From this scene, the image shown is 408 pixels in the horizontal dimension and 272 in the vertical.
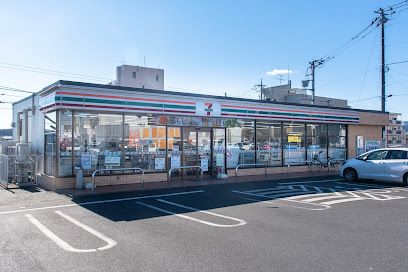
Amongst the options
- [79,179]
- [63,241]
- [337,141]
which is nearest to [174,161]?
[79,179]

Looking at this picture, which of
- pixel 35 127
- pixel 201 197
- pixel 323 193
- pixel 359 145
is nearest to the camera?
pixel 201 197

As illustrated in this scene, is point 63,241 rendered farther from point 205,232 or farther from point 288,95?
point 288,95

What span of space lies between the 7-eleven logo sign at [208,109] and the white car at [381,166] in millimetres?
6249

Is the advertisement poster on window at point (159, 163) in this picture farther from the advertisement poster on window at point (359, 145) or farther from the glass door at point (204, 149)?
the advertisement poster on window at point (359, 145)

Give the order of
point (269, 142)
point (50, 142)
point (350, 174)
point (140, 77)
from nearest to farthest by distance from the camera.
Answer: point (50, 142)
point (350, 174)
point (269, 142)
point (140, 77)

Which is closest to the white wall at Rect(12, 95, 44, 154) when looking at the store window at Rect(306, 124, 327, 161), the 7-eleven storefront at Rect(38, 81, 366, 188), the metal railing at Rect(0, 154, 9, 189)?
the 7-eleven storefront at Rect(38, 81, 366, 188)

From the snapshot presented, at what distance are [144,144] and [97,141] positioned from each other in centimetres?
192

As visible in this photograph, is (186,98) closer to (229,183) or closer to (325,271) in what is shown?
(229,183)

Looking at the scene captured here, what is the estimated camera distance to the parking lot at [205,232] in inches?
220

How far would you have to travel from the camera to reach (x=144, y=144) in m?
15.6

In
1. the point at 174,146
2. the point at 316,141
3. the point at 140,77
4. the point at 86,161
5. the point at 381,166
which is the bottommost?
the point at 381,166

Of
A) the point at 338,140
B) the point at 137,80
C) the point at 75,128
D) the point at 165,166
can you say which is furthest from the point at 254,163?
the point at 137,80

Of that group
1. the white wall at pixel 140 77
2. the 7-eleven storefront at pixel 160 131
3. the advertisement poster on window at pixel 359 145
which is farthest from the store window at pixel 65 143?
the white wall at pixel 140 77

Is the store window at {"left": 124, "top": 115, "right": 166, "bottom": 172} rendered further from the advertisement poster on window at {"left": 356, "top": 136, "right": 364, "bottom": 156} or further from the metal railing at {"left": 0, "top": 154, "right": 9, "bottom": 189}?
the advertisement poster on window at {"left": 356, "top": 136, "right": 364, "bottom": 156}
